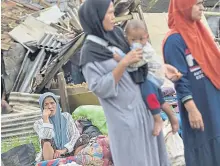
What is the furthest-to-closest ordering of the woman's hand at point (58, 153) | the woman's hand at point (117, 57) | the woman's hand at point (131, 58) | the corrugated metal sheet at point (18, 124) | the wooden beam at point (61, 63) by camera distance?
the wooden beam at point (61, 63) → the corrugated metal sheet at point (18, 124) → the woman's hand at point (58, 153) → the woman's hand at point (117, 57) → the woman's hand at point (131, 58)

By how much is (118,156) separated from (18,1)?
317 inches

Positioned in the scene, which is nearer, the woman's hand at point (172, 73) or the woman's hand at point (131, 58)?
the woman's hand at point (131, 58)

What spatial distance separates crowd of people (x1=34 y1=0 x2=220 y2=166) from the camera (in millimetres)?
2885

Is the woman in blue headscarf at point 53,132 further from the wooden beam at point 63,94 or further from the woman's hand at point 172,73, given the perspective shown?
the woman's hand at point 172,73

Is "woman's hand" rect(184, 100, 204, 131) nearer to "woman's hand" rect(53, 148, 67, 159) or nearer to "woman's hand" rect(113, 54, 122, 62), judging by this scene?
"woman's hand" rect(113, 54, 122, 62)

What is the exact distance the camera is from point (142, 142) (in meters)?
3.04

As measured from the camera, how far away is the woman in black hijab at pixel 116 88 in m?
2.85

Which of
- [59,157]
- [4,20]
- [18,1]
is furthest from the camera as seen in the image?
[18,1]

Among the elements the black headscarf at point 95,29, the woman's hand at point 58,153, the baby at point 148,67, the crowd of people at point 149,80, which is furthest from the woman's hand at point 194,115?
the woman's hand at point 58,153

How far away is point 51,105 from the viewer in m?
5.25

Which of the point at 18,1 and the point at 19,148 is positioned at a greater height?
the point at 18,1

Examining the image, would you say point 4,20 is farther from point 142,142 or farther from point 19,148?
point 142,142

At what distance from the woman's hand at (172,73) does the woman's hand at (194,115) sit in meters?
0.20

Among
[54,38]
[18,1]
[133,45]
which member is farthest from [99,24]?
[18,1]
